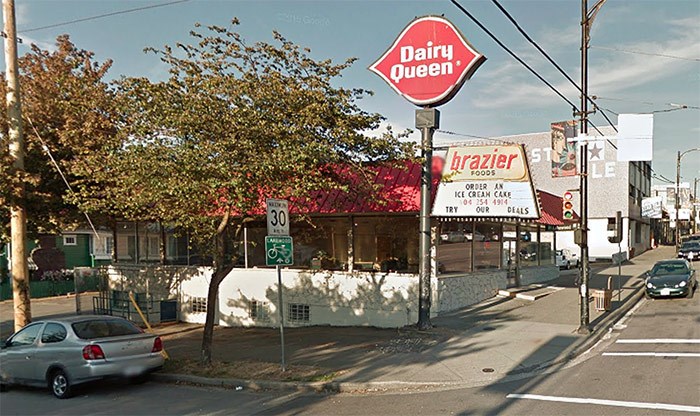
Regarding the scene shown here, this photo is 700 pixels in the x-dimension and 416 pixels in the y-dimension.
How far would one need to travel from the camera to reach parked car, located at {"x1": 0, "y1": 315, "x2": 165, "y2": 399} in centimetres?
1017

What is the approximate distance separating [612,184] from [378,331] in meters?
36.3

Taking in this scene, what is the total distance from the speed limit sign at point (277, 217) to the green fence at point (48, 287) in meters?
23.9

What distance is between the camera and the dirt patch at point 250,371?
34.1 ft

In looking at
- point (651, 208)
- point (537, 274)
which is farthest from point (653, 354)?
point (651, 208)

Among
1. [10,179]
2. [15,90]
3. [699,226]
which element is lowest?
[699,226]

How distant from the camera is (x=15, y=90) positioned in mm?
12945

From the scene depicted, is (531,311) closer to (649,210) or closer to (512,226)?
(512,226)

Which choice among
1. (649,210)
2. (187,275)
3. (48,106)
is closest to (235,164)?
(48,106)

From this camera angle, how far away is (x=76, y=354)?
10203mm

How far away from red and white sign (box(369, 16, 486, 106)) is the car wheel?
1001 cm

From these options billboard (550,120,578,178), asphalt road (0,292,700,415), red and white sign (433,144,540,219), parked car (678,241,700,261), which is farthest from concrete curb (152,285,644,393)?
parked car (678,241,700,261)

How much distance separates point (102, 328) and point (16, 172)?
4.99m

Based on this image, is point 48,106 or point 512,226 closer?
point 48,106

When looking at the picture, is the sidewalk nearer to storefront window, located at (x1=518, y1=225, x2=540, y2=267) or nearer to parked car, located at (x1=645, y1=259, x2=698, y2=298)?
parked car, located at (x1=645, y1=259, x2=698, y2=298)
